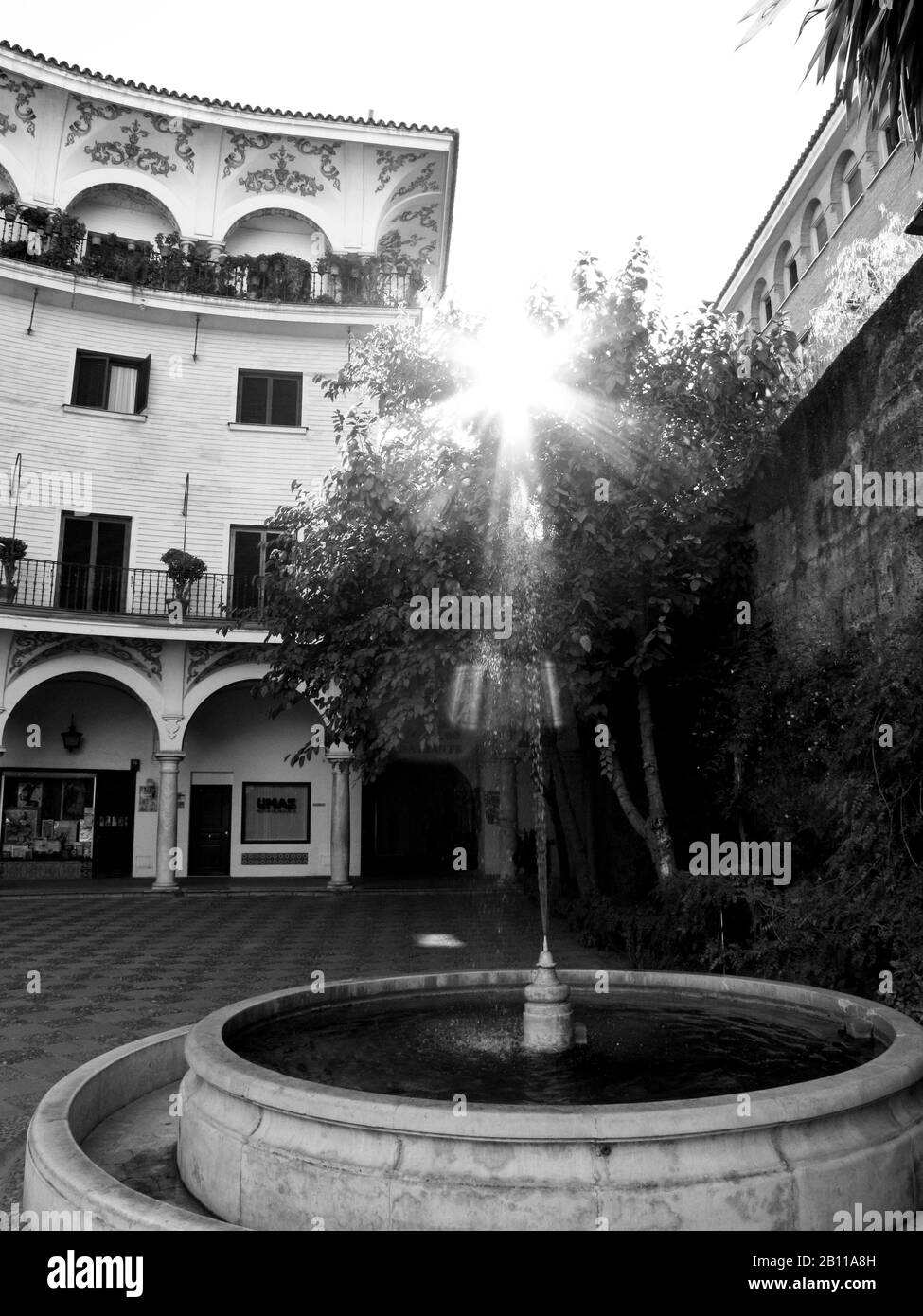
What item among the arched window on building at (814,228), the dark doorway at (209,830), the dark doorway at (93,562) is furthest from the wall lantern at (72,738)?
the arched window on building at (814,228)

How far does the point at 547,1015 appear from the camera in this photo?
16.2ft

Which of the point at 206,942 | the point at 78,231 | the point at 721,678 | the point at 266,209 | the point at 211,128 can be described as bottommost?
the point at 206,942

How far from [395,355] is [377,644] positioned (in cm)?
298

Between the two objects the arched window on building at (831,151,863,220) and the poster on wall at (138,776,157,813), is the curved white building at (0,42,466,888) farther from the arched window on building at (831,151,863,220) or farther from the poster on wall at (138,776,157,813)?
the arched window on building at (831,151,863,220)

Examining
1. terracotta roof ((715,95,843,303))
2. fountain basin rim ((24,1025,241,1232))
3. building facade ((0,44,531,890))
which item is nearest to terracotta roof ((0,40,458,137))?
building facade ((0,44,531,890))

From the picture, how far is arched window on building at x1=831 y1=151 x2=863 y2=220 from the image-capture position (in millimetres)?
18453

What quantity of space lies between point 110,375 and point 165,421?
130 centimetres

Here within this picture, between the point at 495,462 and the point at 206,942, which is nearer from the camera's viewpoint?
the point at 495,462

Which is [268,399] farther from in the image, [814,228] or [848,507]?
[848,507]

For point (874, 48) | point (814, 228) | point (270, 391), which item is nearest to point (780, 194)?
point (814, 228)

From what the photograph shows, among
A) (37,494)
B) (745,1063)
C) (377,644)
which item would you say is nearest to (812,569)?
(377,644)

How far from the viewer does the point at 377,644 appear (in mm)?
10320

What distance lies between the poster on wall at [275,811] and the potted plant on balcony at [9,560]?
623 cm

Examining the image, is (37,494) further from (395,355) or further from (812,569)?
(812,569)
